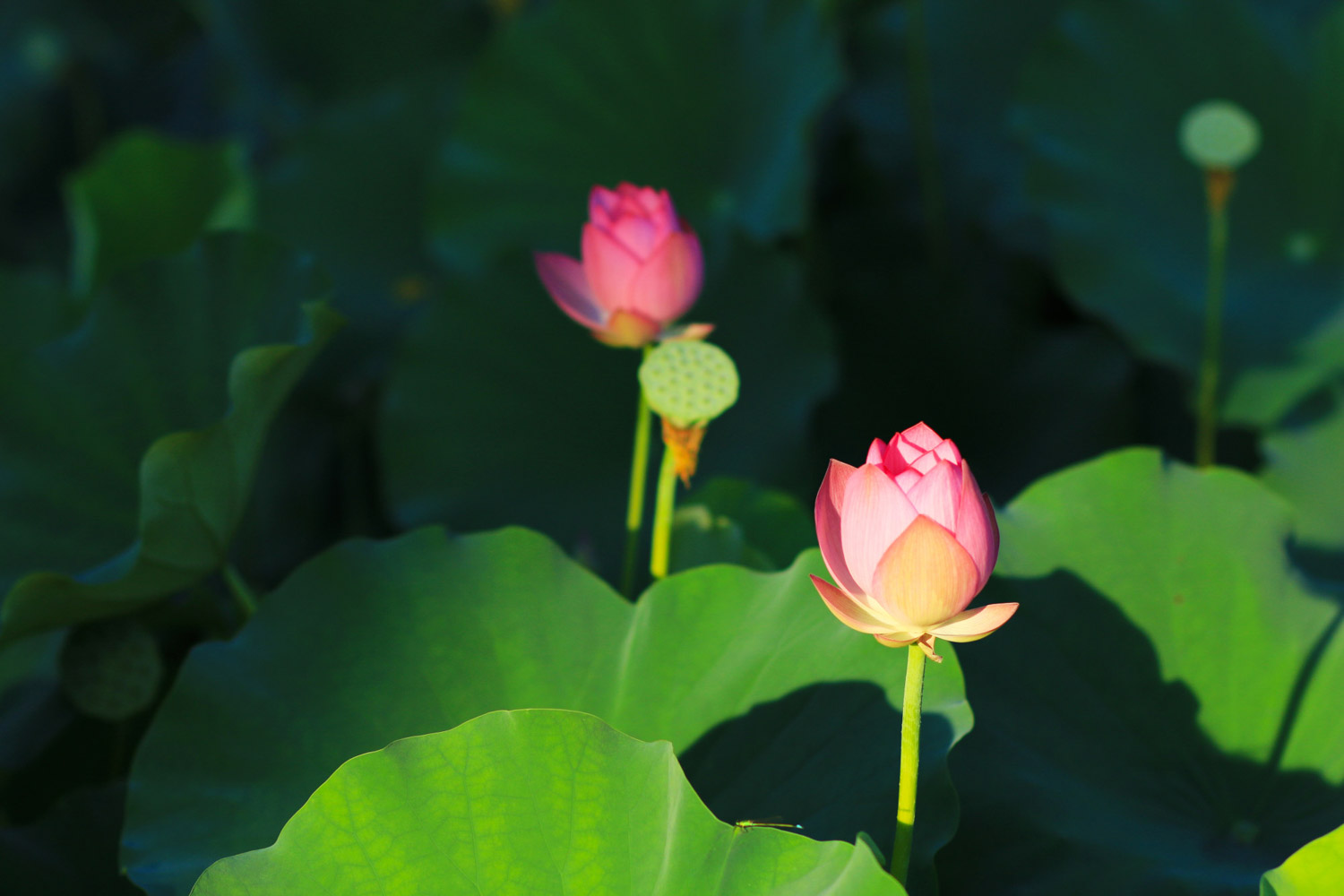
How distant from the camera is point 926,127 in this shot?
1728 millimetres

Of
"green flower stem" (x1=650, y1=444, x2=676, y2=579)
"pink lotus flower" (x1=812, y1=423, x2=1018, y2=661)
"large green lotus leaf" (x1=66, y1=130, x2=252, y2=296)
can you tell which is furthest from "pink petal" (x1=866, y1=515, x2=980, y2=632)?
"large green lotus leaf" (x1=66, y1=130, x2=252, y2=296)

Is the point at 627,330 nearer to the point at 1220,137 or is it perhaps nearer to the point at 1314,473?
the point at 1220,137

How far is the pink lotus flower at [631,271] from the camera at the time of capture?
72cm

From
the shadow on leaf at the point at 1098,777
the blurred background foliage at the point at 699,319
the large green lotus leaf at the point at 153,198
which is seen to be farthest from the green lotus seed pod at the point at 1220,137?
the large green lotus leaf at the point at 153,198

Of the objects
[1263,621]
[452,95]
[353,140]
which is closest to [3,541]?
[1263,621]

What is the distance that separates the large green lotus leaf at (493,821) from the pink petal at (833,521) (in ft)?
0.40

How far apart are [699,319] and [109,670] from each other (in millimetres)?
681

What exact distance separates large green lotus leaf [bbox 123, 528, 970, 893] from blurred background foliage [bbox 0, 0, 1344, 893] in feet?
0.20

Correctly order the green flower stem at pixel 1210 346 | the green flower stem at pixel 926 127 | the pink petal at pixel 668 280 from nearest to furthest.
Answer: the pink petal at pixel 668 280 < the green flower stem at pixel 1210 346 < the green flower stem at pixel 926 127

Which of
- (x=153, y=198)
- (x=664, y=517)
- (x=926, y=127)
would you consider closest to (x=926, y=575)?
(x=664, y=517)

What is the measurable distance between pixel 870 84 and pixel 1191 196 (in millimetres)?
654

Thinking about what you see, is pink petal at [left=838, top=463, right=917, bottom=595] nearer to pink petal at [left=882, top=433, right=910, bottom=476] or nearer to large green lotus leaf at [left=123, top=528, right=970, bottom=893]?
pink petal at [left=882, top=433, right=910, bottom=476]

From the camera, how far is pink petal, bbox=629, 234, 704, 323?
0.72 metres

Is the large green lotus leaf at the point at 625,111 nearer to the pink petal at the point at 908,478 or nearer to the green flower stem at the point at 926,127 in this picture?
the green flower stem at the point at 926,127
